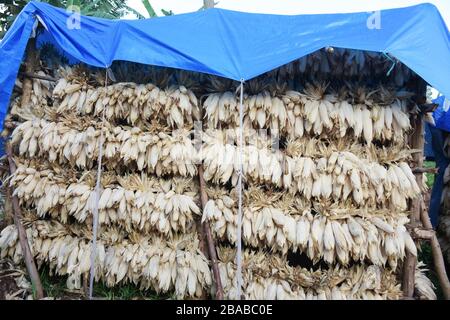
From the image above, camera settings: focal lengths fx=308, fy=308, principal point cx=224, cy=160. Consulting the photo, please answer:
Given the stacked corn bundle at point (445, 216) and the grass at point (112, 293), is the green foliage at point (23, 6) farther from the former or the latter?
the stacked corn bundle at point (445, 216)

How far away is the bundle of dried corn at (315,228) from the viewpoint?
328 centimetres

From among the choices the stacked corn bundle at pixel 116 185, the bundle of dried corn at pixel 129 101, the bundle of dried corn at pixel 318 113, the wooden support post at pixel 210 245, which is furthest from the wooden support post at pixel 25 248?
the bundle of dried corn at pixel 318 113

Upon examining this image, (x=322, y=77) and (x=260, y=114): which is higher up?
(x=322, y=77)

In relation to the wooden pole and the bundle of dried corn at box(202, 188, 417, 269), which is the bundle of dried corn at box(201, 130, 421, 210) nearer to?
the bundle of dried corn at box(202, 188, 417, 269)

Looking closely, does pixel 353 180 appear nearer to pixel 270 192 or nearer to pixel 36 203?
pixel 270 192

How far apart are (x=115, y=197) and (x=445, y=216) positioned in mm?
4807

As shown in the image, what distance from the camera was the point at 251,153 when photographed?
3.42m

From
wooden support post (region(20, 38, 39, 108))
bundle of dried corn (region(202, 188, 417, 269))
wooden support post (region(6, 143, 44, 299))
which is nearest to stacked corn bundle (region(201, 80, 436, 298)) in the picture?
bundle of dried corn (region(202, 188, 417, 269))

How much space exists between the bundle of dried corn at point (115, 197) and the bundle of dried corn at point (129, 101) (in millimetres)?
725

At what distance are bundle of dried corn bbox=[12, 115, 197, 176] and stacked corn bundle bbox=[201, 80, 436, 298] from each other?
33 cm

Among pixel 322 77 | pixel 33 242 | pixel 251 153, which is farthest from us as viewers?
pixel 33 242

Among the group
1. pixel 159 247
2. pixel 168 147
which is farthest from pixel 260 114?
pixel 159 247

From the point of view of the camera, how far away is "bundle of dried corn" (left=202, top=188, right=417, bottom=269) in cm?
328

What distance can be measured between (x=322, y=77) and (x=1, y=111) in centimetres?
381
